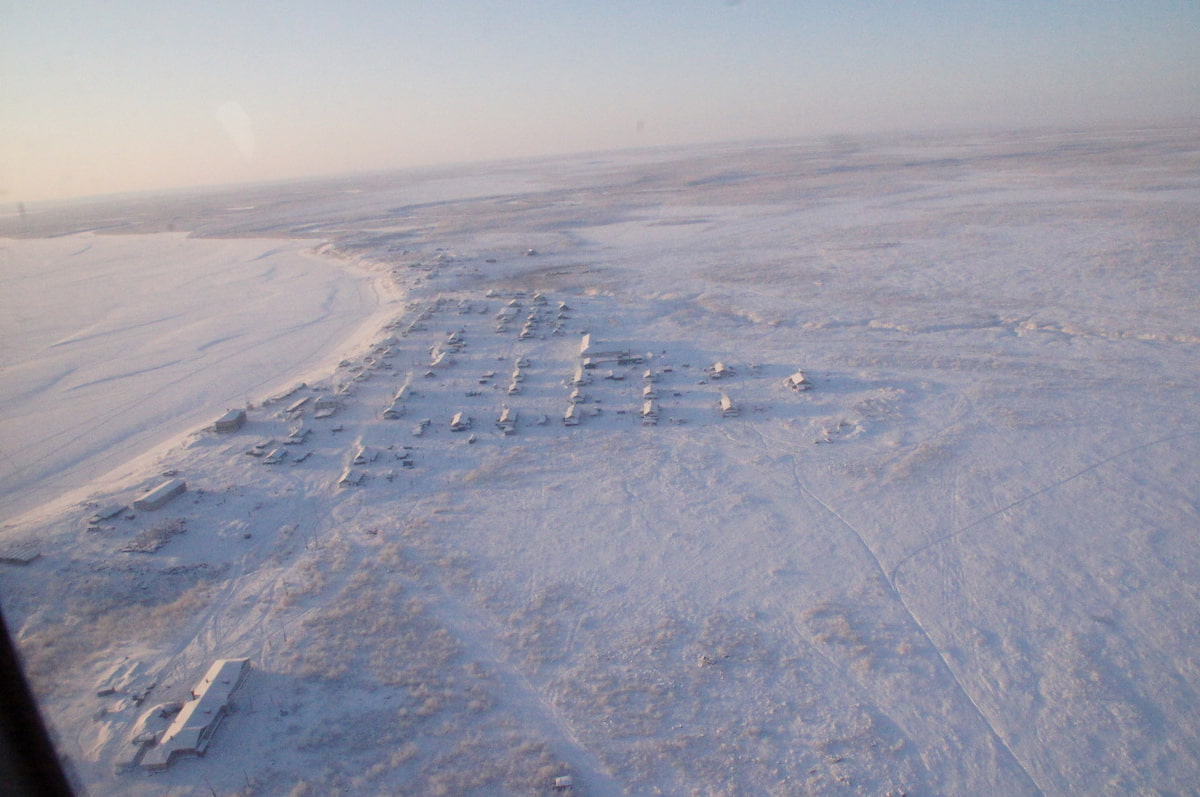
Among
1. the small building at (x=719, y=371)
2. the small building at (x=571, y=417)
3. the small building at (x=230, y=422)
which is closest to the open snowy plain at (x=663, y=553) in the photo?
the small building at (x=719, y=371)

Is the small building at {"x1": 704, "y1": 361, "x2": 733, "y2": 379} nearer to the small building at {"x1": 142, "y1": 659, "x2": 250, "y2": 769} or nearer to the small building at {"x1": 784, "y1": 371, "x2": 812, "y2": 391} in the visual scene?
the small building at {"x1": 784, "y1": 371, "x2": 812, "y2": 391}

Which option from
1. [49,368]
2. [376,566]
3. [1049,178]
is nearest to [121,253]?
[49,368]

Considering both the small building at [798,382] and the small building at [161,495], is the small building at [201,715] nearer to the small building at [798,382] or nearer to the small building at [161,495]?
the small building at [161,495]

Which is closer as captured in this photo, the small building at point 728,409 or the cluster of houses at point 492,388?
the cluster of houses at point 492,388

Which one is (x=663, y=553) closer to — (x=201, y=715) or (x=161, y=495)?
(x=201, y=715)

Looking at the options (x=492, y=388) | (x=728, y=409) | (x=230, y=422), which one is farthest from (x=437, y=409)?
(x=728, y=409)
